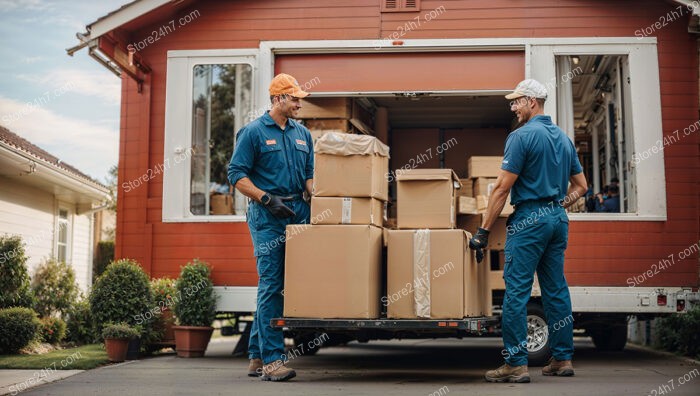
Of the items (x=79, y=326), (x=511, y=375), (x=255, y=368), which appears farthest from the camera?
(x=79, y=326)

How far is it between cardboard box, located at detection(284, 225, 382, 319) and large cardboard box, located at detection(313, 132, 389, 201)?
0.28 metres

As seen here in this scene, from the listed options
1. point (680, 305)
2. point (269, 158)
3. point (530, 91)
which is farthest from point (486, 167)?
point (269, 158)

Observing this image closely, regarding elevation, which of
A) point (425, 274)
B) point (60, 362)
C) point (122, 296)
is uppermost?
point (425, 274)

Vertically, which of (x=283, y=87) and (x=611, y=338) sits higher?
(x=283, y=87)

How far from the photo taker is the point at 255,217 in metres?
6.46

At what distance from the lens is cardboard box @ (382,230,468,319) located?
6191 millimetres

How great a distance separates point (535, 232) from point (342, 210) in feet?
4.61

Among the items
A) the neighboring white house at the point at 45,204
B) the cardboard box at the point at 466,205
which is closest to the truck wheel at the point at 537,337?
the cardboard box at the point at 466,205

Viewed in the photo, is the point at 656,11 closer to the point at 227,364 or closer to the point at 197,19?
the point at 197,19

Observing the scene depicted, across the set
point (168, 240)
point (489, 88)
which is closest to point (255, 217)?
point (168, 240)

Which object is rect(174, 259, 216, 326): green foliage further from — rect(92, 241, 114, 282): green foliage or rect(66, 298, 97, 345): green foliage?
rect(92, 241, 114, 282): green foliage

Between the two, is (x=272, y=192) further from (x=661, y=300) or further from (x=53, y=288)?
(x=53, y=288)

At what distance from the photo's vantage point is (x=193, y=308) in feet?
28.3

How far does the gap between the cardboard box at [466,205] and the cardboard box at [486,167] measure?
94 centimetres
